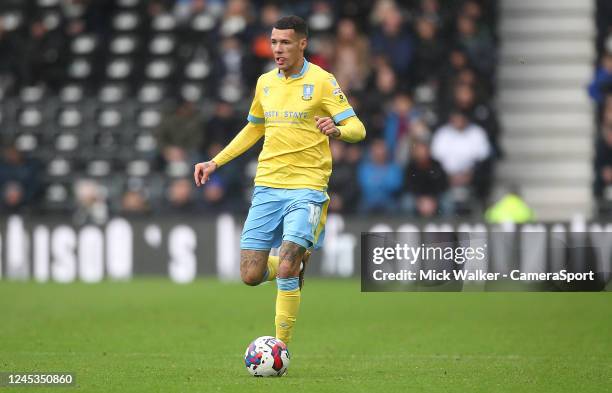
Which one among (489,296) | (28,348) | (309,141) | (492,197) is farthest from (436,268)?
(492,197)

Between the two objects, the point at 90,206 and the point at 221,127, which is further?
the point at 221,127

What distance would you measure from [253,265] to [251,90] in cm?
1301

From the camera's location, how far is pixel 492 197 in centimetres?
2164

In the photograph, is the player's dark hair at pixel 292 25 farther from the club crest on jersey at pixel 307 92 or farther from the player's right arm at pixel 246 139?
the player's right arm at pixel 246 139

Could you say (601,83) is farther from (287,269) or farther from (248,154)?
(287,269)

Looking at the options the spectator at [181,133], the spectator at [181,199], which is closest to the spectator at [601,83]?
the spectator at [181,133]

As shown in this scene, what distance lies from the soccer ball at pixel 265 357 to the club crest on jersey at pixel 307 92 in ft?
5.47

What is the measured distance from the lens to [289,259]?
363 inches

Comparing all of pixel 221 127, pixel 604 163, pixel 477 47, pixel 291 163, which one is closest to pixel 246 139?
pixel 291 163

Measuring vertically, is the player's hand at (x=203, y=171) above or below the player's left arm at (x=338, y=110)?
below

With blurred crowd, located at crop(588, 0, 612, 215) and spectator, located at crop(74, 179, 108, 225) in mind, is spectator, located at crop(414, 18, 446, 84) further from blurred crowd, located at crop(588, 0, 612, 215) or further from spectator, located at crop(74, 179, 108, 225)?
spectator, located at crop(74, 179, 108, 225)

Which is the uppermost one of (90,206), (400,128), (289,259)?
(400,128)

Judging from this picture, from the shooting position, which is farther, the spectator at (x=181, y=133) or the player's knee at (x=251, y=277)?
the spectator at (x=181, y=133)

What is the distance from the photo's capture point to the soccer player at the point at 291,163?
9.30 metres
